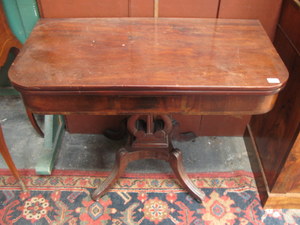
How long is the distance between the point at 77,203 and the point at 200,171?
70 centimetres

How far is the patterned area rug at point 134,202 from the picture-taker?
1428mm

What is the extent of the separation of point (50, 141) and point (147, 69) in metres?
0.97

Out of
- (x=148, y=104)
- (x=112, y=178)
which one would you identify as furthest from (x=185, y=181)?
(x=148, y=104)

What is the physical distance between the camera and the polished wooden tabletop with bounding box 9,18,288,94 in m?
0.92

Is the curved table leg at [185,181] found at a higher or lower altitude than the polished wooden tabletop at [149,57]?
lower

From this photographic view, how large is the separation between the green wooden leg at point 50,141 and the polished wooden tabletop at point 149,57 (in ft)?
2.17

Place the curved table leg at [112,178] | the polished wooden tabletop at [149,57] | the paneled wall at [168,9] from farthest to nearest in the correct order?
the curved table leg at [112,178] < the paneled wall at [168,9] < the polished wooden tabletop at [149,57]

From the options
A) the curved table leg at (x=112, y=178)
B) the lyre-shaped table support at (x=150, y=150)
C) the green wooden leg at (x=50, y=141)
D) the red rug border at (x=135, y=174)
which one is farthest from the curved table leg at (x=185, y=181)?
the green wooden leg at (x=50, y=141)

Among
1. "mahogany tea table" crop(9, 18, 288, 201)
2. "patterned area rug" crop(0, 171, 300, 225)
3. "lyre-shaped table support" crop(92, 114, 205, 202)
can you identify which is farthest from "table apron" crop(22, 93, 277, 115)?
"patterned area rug" crop(0, 171, 300, 225)

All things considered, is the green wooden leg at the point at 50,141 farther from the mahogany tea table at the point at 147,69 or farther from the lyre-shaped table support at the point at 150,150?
the mahogany tea table at the point at 147,69

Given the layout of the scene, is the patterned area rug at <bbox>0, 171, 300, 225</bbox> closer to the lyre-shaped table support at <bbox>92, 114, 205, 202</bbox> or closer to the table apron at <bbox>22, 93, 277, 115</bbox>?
the lyre-shaped table support at <bbox>92, 114, 205, 202</bbox>

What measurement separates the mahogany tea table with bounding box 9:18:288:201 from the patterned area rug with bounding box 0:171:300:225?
66 cm

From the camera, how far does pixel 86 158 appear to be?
172 cm

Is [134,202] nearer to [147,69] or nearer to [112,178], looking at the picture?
[112,178]
